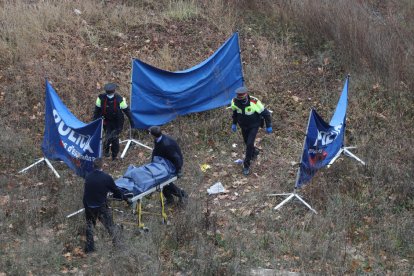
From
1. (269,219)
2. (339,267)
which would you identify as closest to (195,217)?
(269,219)

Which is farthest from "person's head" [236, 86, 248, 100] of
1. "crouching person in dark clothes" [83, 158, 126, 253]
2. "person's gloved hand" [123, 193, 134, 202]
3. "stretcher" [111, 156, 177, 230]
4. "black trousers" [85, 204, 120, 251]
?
"black trousers" [85, 204, 120, 251]

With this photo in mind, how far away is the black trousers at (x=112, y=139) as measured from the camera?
1206cm

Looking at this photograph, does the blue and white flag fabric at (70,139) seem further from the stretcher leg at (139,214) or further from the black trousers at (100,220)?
the black trousers at (100,220)

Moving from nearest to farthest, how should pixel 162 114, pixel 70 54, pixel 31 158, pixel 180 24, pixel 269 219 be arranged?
pixel 269 219, pixel 31 158, pixel 162 114, pixel 70 54, pixel 180 24

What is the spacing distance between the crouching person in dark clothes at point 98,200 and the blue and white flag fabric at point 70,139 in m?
1.61

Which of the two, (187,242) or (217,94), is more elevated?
(217,94)

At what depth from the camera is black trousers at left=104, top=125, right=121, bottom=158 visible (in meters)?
12.1

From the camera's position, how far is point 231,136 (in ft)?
43.3

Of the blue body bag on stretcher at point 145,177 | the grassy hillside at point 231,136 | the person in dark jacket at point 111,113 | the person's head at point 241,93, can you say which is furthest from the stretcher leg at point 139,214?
the person's head at point 241,93

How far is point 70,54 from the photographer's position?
15.3 m

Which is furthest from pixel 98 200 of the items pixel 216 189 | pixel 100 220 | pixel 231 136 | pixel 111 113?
pixel 231 136

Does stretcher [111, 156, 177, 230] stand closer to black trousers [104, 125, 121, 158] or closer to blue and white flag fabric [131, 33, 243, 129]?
black trousers [104, 125, 121, 158]

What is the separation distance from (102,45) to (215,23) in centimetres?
342

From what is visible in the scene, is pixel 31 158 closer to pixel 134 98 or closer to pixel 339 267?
pixel 134 98
